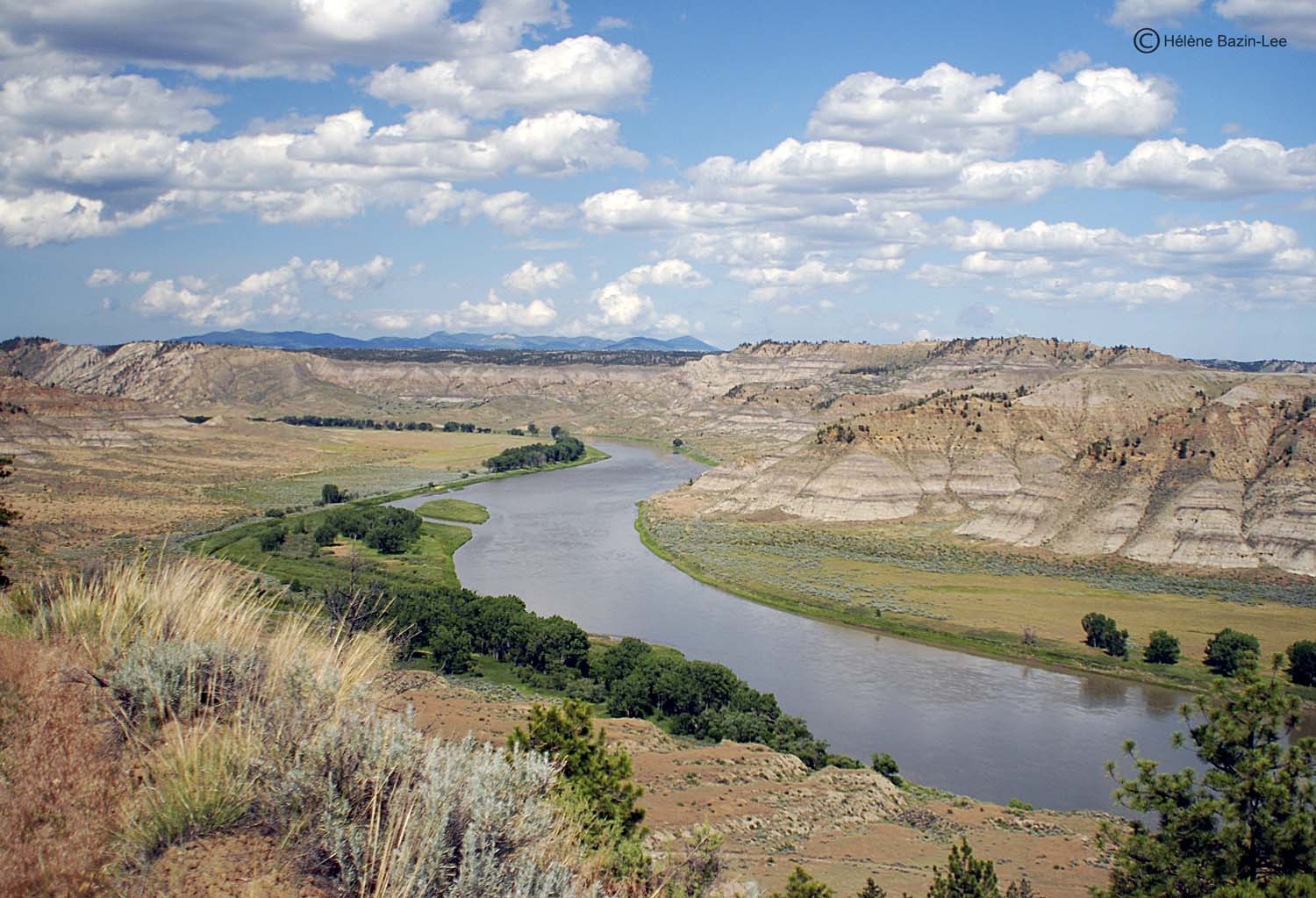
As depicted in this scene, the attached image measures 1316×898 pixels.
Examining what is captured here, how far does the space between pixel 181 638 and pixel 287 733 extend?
1.50 meters

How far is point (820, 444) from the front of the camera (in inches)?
3019

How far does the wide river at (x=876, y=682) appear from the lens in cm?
2938

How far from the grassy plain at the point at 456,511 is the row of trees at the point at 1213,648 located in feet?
141

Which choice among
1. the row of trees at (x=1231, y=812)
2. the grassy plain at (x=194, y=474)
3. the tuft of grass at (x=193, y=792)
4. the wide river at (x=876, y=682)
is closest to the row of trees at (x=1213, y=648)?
the wide river at (x=876, y=682)

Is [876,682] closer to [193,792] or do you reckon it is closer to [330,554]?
[330,554]

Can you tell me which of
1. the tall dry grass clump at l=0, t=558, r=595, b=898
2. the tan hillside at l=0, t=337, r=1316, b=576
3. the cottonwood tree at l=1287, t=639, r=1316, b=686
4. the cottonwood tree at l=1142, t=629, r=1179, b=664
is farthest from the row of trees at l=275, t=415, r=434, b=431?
the tall dry grass clump at l=0, t=558, r=595, b=898

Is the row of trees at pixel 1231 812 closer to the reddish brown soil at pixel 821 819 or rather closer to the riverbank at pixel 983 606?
the reddish brown soil at pixel 821 819

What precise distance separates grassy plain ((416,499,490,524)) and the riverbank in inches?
604

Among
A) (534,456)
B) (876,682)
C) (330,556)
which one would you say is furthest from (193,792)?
(534,456)

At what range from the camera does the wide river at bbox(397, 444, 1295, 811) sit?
29375 millimetres

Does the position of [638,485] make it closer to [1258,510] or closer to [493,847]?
[1258,510]

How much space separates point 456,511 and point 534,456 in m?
32.9

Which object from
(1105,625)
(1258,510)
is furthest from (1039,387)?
(1105,625)

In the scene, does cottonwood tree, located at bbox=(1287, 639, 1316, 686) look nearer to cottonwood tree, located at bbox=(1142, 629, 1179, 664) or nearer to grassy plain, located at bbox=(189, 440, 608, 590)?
cottonwood tree, located at bbox=(1142, 629, 1179, 664)
